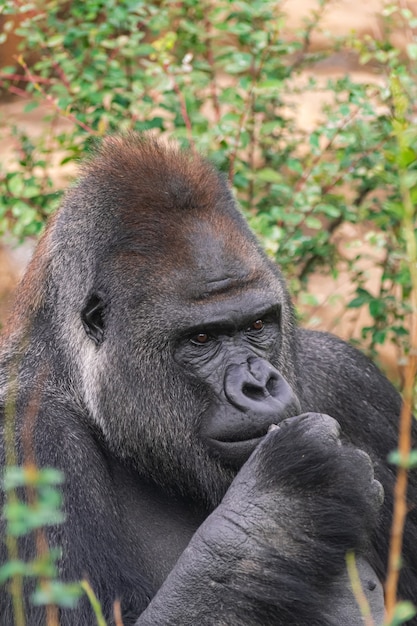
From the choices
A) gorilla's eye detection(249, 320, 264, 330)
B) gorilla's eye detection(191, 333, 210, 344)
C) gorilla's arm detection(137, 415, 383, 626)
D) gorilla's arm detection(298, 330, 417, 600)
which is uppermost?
gorilla's eye detection(191, 333, 210, 344)

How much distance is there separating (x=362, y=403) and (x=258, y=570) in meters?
1.47

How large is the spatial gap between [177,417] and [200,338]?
0.27m

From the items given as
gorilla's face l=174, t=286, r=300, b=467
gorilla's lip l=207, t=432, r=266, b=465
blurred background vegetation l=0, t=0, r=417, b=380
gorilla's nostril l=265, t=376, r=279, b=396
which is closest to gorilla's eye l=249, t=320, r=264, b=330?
gorilla's face l=174, t=286, r=300, b=467

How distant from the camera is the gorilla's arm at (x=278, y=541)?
3266 mm

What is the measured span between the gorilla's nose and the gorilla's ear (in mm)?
498

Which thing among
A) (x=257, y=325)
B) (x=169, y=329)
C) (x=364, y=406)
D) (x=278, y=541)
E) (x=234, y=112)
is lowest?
(x=364, y=406)

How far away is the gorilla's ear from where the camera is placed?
12.5 feet

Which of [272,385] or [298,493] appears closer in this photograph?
[298,493]

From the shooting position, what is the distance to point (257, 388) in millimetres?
3510

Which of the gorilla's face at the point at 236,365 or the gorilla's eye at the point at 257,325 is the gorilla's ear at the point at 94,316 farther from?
the gorilla's eye at the point at 257,325

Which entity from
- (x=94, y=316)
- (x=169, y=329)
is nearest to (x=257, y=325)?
(x=169, y=329)

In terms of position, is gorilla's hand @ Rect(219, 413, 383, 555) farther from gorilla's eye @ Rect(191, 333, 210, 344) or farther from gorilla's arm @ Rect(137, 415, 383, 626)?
gorilla's eye @ Rect(191, 333, 210, 344)

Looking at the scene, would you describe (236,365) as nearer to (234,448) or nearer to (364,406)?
(234,448)

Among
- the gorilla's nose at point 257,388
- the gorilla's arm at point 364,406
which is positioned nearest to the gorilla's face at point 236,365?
the gorilla's nose at point 257,388
